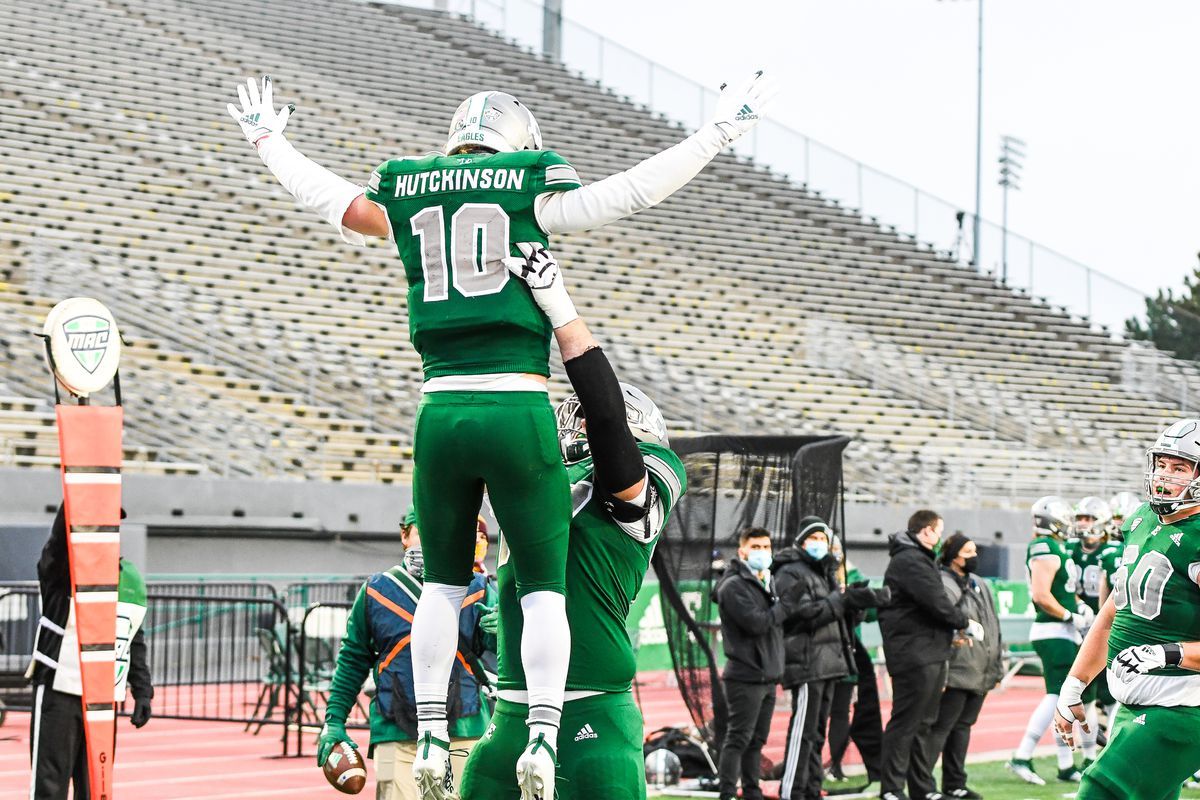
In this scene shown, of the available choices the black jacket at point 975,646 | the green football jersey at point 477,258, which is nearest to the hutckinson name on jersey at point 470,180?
the green football jersey at point 477,258

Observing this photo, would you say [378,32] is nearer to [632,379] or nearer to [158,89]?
[158,89]

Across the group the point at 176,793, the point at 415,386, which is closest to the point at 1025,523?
the point at 415,386

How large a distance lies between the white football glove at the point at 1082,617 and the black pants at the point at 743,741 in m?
3.12

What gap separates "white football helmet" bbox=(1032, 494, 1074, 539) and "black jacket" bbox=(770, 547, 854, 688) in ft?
7.80

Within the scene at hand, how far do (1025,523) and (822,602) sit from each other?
15439 millimetres

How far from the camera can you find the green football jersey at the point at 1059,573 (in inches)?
463

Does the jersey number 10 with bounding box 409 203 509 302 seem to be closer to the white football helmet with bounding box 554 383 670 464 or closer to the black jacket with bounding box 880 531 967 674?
the white football helmet with bounding box 554 383 670 464

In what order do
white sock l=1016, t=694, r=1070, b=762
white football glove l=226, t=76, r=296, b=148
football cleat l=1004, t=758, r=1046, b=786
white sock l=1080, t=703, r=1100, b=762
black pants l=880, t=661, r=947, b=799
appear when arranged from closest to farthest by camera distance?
white football glove l=226, t=76, r=296, b=148 < black pants l=880, t=661, r=947, b=799 < football cleat l=1004, t=758, r=1046, b=786 < white sock l=1016, t=694, r=1070, b=762 < white sock l=1080, t=703, r=1100, b=762

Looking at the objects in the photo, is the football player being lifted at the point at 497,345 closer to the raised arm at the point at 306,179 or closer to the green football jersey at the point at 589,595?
the raised arm at the point at 306,179

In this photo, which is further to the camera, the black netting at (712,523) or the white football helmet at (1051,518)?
the white football helmet at (1051,518)

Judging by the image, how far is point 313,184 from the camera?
4.24m

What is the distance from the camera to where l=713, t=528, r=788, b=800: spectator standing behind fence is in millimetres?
9492

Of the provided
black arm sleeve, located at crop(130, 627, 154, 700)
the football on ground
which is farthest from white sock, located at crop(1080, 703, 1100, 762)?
the football on ground

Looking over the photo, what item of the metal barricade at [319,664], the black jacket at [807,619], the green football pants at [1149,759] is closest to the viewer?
the green football pants at [1149,759]
